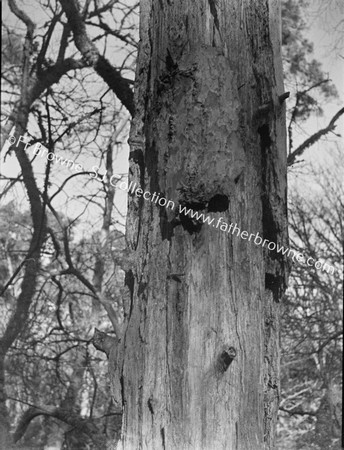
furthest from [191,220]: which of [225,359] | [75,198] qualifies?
[75,198]

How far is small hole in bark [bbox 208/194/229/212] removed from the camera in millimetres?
926

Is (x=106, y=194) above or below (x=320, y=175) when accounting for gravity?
below

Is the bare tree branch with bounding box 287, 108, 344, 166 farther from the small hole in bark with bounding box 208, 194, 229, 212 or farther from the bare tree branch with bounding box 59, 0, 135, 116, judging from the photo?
the small hole in bark with bounding box 208, 194, 229, 212

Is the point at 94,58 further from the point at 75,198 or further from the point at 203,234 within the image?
the point at 203,234

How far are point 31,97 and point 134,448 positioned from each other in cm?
114

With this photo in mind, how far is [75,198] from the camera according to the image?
1.80m

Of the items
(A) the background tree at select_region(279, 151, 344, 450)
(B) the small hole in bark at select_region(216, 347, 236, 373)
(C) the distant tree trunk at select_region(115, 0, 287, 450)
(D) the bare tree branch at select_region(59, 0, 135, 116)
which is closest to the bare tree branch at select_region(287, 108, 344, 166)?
(A) the background tree at select_region(279, 151, 344, 450)

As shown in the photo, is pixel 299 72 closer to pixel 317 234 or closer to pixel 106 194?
pixel 106 194

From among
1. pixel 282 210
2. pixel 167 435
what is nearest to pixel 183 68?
pixel 282 210

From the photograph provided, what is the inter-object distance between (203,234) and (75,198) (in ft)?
3.12

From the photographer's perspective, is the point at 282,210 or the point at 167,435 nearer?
the point at 167,435

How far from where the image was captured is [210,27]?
0.99 m

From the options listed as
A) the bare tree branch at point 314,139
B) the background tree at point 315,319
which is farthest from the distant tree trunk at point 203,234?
the background tree at point 315,319

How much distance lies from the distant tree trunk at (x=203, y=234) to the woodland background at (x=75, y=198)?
78 cm
